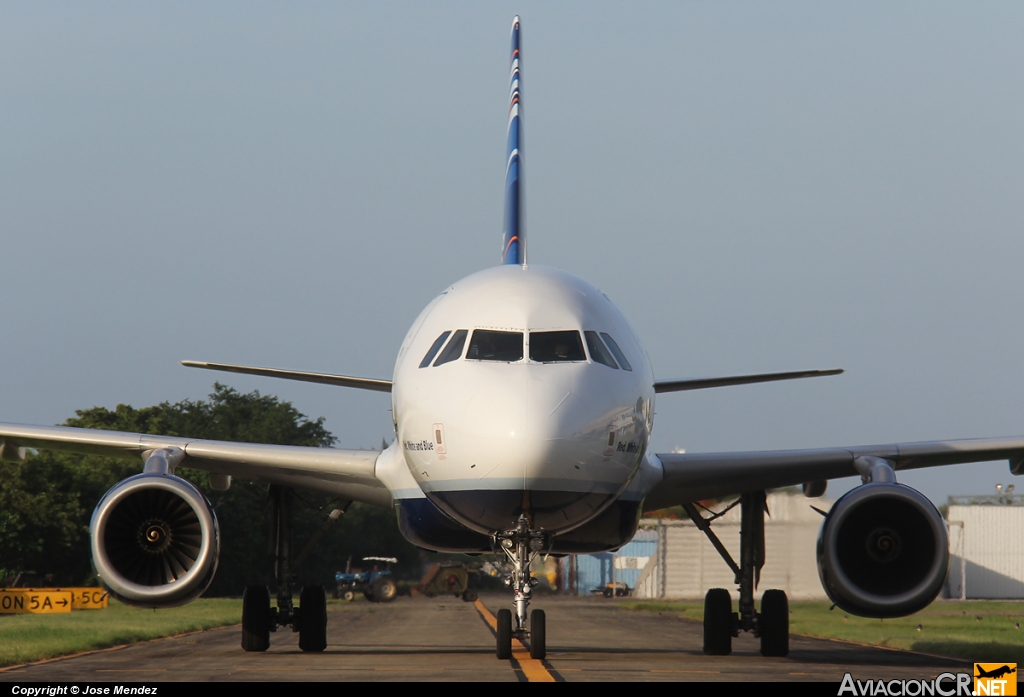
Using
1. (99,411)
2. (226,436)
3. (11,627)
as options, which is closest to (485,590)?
(226,436)

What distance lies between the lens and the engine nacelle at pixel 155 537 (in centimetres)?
1318

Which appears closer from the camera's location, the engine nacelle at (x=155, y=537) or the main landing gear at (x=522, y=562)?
the main landing gear at (x=522, y=562)

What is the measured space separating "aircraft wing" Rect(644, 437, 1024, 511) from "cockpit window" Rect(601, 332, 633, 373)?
2.95 metres

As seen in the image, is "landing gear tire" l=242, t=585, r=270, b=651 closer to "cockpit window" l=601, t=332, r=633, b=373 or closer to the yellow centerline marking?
the yellow centerline marking

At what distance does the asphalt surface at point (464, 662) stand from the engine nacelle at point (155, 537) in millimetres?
899

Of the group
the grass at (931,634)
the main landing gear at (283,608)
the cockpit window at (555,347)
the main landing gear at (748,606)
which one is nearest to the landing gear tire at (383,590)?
the grass at (931,634)

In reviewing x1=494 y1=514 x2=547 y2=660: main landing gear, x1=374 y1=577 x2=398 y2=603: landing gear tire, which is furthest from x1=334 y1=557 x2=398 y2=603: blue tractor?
x1=494 y1=514 x2=547 y2=660: main landing gear

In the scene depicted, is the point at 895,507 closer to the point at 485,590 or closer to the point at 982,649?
the point at 982,649

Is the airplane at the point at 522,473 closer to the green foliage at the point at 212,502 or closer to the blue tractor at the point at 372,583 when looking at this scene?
the green foliage at the point at 212,502

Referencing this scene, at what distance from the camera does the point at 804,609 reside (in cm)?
3594

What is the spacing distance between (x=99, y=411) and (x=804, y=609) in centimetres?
4513

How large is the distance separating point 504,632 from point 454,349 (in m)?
3.21

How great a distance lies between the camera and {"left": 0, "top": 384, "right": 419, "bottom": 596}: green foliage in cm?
4606

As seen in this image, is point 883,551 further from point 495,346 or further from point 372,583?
point 372,583
